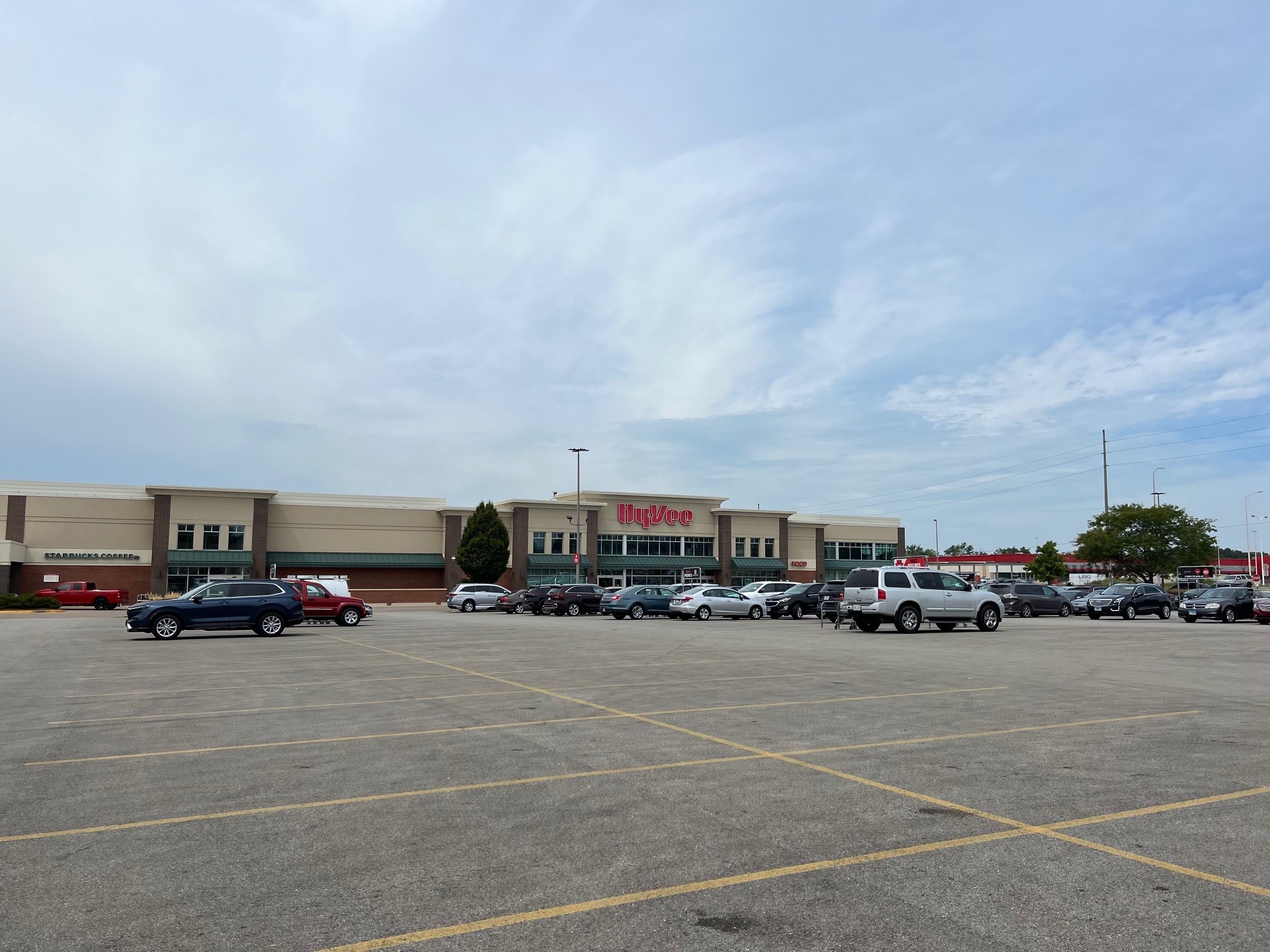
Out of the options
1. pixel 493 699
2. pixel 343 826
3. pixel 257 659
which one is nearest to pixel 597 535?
pixel 257 659

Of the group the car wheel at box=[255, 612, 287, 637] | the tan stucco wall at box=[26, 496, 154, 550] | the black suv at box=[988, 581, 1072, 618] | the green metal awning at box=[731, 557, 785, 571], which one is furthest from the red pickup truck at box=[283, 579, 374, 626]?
the green metal awning at box=[731, 557, 785, 571]

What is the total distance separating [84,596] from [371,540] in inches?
878

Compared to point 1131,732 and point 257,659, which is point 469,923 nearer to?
point 1131,732

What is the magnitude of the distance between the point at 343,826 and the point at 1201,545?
298 ft

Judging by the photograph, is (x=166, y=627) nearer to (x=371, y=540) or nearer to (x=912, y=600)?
(x=912, y=600)

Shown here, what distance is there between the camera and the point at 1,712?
11156 mm

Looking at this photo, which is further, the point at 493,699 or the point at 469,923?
the point at 493,699

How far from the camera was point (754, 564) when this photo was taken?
85.6 metres

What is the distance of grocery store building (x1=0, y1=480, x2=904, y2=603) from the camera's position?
63.0 metres

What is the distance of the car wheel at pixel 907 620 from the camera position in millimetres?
27594

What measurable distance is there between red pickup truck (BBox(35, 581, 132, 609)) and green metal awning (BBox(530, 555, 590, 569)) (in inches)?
1232

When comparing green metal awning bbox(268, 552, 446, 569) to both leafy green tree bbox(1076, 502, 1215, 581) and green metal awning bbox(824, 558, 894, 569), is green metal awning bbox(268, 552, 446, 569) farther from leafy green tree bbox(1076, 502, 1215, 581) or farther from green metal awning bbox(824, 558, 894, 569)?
leafy green tree bbox(1076, 502, 1215, 581)

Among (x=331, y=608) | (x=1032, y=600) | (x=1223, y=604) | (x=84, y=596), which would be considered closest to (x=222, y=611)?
(x=331, y=608)

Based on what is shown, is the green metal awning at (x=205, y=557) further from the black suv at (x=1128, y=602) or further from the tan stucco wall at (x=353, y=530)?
the black suv at (x=1128, y=602)
